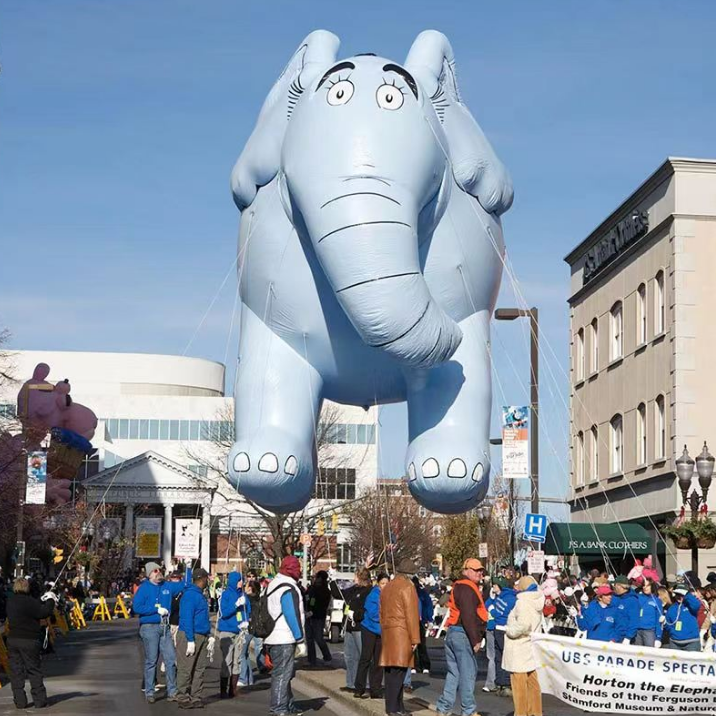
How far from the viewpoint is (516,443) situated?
76.9 feet

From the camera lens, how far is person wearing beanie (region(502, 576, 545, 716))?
432 inches

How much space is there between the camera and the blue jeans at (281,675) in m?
12.0

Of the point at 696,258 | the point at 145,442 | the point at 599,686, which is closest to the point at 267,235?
the point at 599,686

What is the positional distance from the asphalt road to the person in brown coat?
1.51m

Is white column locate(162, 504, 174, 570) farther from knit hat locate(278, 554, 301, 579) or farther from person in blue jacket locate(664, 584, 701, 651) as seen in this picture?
knit hat locate(278, 554, 301, 579)

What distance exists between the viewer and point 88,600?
45.7m

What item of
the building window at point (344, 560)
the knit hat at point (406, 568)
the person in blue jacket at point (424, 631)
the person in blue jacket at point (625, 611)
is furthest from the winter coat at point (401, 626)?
the building window at point (344, 560)

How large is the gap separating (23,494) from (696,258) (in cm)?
1859

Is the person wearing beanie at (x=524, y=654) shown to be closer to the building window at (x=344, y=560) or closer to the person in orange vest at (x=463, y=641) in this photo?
the person in orange vest at (x=463, y=641)

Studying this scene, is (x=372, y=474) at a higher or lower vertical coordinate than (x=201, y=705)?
higher

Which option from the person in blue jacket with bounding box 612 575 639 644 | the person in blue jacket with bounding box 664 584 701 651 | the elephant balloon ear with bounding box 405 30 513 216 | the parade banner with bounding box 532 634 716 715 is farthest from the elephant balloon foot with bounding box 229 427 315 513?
the person in blue jacket with bounding box 664 584 701 651

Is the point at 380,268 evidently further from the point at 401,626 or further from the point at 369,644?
the point at 369,644

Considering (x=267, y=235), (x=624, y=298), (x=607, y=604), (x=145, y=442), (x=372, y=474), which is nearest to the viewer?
(x=267, y=235)

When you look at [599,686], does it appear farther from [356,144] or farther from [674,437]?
[674,437]
